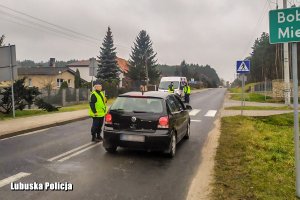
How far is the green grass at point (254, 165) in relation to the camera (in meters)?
5.61

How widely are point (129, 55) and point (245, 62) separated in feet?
193

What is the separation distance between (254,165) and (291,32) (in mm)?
3181

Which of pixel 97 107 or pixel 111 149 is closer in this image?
pixel 111 149

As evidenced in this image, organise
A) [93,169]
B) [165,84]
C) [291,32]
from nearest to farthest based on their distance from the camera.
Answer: [291,32] < [93,169] < [165,84]

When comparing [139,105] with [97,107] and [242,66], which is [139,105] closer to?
[97,107]

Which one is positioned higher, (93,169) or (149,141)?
(149,141)

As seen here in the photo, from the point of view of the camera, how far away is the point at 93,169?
23.4 feet

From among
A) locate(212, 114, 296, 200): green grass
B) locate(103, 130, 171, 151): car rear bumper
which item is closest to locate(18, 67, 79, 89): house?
locate(212, 114, 296, 200): green grass

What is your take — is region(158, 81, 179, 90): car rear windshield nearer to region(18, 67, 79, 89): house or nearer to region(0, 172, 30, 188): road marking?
region(0, 172, 30, 188): road marking

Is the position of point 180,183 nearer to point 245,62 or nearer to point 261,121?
point 261,121

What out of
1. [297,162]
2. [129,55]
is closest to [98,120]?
[297,162]

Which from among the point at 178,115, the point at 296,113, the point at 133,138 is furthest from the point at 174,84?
the point at 296,113

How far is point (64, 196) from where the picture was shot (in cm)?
540

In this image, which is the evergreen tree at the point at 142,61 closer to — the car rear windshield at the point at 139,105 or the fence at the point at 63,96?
the fence at the point at 63,96
